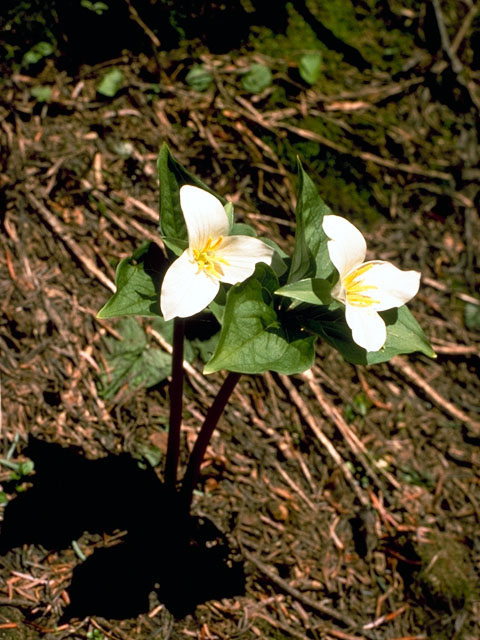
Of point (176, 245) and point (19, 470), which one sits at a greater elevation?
point (176, 245)

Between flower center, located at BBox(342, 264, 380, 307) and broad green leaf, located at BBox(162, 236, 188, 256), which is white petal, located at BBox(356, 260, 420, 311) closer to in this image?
flower center, located at BBox(342, 264, 380, 307)

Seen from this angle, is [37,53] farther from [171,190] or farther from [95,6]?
[171,190]

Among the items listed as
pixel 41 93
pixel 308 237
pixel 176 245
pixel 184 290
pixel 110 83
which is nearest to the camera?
pixel 184 290

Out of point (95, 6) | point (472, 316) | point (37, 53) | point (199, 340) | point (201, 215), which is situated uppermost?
point (95, 6)

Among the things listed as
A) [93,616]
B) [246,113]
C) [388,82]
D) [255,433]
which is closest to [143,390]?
[255,433]

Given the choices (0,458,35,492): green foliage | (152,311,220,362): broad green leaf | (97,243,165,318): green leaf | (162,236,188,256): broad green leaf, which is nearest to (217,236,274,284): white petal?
(162,236,188,256): broad green leaf

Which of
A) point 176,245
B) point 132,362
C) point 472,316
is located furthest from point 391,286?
point 472,316

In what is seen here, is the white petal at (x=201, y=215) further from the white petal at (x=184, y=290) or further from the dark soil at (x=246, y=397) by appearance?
the dark soil at (x=246, y=397)

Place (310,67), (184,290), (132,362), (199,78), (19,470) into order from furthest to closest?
(310,67) < (199,78) < (132,362) < (19,470) < (184,290)
